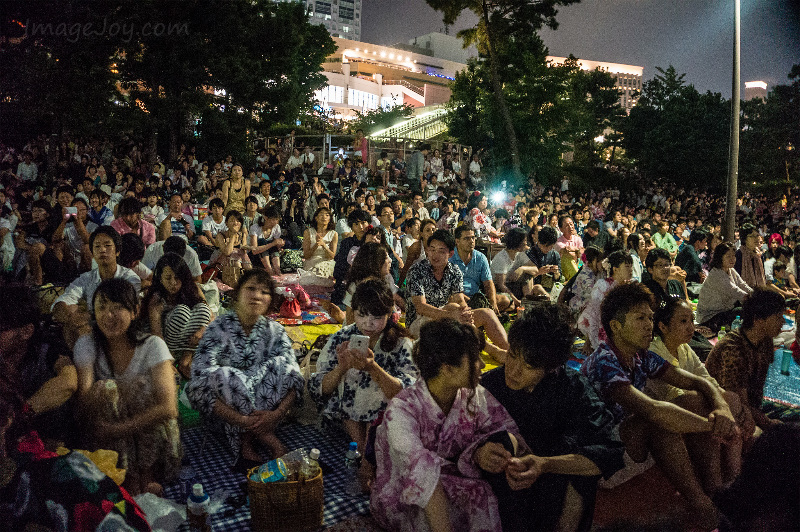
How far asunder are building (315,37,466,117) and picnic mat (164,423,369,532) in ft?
159

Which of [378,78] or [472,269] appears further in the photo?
[378,78]

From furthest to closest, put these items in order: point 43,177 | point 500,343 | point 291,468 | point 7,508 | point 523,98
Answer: point 523,98, point 43,177, point 500,343, point 291,468, point 7,508

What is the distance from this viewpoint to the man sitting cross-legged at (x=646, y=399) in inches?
115

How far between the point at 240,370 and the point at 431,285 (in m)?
2.13

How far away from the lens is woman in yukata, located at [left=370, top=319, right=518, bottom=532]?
236 cm

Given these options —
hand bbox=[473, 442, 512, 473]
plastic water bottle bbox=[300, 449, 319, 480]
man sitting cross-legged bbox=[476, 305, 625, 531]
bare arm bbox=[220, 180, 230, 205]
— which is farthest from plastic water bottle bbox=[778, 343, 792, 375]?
bare arm bbox=[220, 180, 230, 205]

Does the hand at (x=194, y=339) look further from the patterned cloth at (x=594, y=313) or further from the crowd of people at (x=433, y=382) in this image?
the patterned cloth at (x=594, y=313)

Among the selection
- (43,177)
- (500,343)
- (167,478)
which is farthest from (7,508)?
(43,177)

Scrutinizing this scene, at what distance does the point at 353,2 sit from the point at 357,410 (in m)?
109

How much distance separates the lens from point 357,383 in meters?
3.51

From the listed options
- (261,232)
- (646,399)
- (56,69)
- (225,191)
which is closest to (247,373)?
(646,399)

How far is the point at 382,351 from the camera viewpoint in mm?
3570

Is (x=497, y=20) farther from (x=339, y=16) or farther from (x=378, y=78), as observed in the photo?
(x=339, y=16)

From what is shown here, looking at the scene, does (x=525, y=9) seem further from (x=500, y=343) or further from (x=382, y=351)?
(x=382, y=351)
